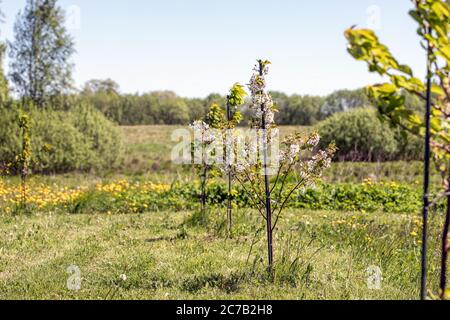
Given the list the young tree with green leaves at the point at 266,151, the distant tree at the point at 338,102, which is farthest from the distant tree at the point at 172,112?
the young tree with green leaves at the point at 266,151

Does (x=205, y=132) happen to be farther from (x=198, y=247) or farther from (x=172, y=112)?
(x=172, y=112)

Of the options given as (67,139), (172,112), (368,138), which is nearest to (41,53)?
(67,139)

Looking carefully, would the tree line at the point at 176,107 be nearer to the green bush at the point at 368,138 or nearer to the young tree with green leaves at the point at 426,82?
the green bush at the point at 368,138

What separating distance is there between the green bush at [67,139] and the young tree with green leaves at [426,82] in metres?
16.9

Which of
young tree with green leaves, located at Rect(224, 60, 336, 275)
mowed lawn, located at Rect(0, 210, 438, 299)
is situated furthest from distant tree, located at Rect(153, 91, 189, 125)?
young tree with green leaves, located at Rect(224, 60, 336, 275)

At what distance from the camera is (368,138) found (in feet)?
75.9

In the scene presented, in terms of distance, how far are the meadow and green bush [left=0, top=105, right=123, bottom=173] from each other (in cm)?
796

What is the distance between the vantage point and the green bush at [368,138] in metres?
23.0

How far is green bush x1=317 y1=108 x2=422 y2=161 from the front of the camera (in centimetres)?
2302

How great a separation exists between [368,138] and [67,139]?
13999 mm

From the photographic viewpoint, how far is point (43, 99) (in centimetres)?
2323

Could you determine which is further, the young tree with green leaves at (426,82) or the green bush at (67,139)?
the green bush at (67,139)
